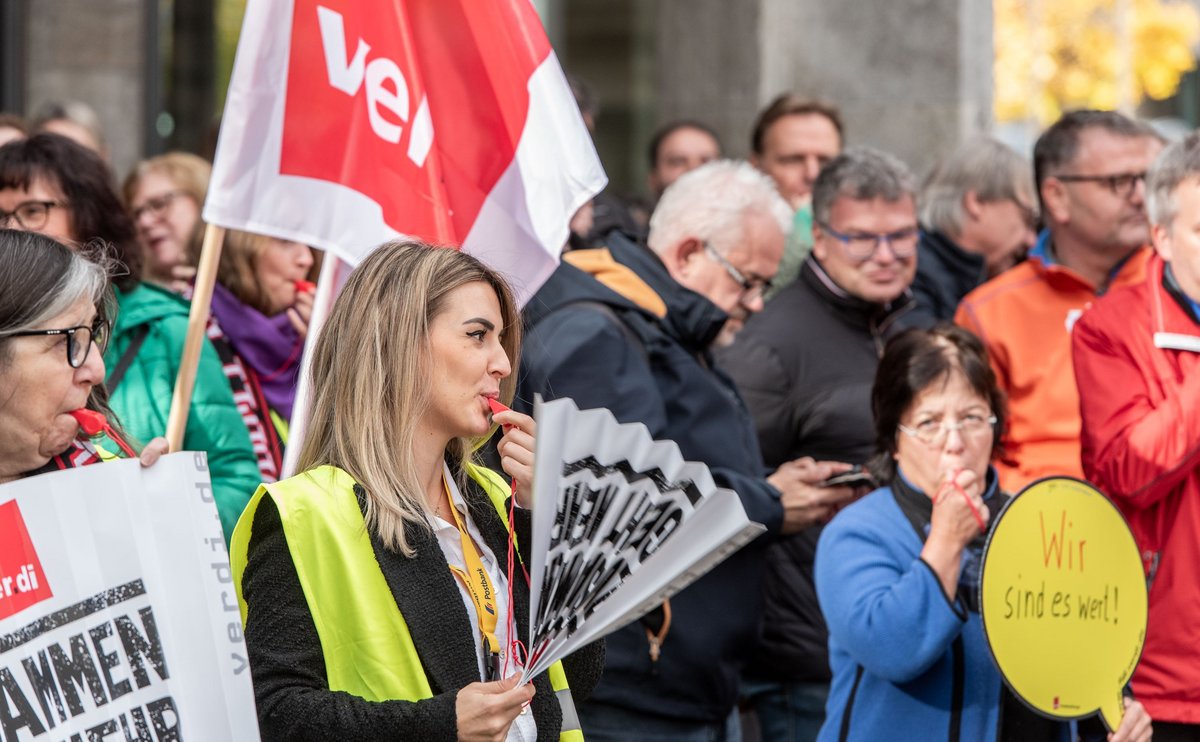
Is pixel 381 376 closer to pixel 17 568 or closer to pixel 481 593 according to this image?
pixel 481 593

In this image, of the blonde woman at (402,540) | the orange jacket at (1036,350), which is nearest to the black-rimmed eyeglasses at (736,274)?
the orange jacket at (1036,350)

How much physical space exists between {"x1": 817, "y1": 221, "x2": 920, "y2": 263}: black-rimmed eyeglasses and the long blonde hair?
2.64m

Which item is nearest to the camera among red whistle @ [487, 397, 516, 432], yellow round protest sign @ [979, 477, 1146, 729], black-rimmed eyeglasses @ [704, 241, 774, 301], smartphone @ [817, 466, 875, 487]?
red whistle @ [487, 397, 516, 432]

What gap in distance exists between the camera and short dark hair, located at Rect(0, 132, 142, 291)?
15.2 feet

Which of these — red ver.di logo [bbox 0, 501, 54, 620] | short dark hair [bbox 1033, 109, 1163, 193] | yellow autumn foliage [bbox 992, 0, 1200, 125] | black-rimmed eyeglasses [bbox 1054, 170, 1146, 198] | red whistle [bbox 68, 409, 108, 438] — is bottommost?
yellow autumn foliage [bbox 992, 0, 1200, 125]

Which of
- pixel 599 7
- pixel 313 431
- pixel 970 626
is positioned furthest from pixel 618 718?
pixel 599 7

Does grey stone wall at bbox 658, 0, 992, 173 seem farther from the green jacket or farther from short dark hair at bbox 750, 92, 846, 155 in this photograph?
the green jacket

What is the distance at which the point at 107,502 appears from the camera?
9.18 ft

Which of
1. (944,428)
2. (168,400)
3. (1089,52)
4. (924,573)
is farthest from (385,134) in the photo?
(1089,52)

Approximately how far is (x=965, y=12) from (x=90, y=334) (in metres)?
6.89

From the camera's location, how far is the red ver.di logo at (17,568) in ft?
8.81

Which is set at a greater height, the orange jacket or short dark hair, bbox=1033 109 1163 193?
short dark hair, bbox=1033 109 1163 193

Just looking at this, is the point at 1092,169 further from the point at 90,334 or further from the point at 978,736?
the point at 90,334

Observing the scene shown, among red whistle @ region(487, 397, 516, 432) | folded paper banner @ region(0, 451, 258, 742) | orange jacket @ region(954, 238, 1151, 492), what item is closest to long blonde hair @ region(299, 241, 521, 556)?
red whistle @ region(487, 397, 516, 432)
